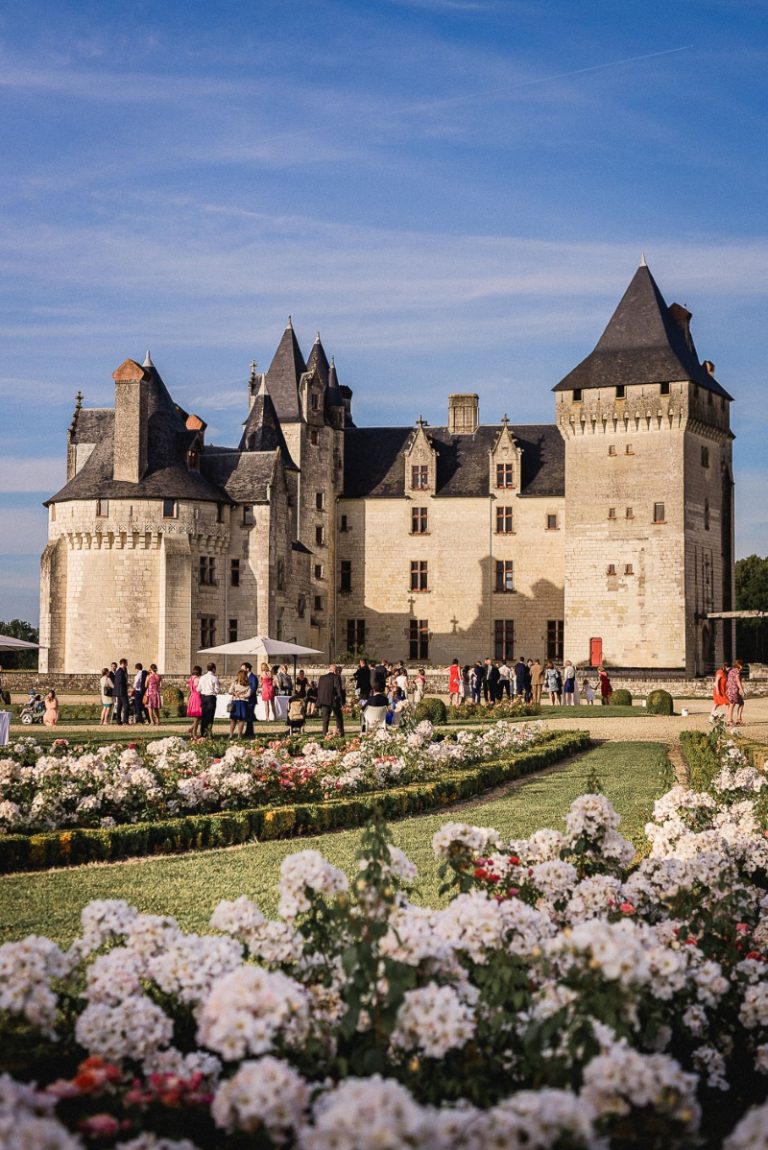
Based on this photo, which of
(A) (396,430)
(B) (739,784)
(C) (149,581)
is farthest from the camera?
(A) (396,430)

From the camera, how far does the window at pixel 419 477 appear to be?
56375mm

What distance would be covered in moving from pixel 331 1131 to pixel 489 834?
3.01m

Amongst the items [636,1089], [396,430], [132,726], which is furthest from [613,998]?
[396,430]

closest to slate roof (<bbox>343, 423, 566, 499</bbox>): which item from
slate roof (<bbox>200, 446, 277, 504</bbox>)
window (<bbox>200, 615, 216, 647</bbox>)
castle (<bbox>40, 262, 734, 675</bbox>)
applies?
castle (<bbox>40, 262, 734, 675</bbox>)

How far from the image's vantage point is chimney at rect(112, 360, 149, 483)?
156 ft

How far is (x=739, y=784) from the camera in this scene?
10672mm

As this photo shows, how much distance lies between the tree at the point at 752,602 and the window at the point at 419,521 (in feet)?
86.8

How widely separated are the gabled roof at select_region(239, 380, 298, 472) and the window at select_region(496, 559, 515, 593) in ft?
30.3

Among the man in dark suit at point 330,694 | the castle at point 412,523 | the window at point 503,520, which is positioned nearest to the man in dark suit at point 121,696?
the man in dark suit at point 330,694

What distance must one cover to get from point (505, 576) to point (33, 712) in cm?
2894

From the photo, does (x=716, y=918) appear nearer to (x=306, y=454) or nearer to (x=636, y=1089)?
(x=636, y=1089)

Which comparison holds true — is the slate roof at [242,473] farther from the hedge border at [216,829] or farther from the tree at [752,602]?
the tree at [752,602]

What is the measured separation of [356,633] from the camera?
56.4m

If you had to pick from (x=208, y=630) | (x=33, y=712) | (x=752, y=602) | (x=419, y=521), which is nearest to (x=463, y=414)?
(x=419, y=521)
